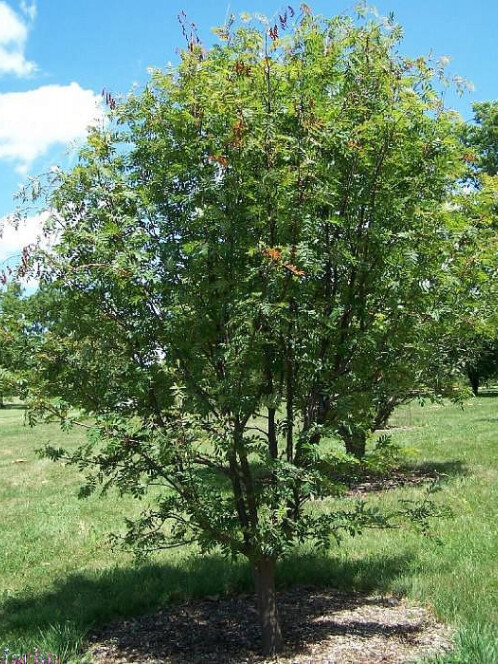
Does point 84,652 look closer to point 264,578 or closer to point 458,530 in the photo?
point 264,578

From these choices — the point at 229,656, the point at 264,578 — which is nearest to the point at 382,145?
the point at 264,578

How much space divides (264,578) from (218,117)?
3448 millimetres

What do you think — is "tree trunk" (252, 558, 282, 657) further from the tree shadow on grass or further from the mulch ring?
the tree shadow on grass

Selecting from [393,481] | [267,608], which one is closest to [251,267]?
[267,608]

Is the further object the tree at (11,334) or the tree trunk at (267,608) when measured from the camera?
the tree trunk at (267,608)

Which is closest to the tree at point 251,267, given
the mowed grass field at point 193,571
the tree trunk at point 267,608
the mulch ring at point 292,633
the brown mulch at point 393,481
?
the tree trunk at point 267,608

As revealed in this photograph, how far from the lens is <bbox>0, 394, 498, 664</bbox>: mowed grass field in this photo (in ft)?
17.6

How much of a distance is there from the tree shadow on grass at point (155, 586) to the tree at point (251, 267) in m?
1.60

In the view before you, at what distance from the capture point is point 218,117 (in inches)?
172

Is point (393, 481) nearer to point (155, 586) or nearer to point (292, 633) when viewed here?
point (155, 586)

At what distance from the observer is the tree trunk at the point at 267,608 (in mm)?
4965

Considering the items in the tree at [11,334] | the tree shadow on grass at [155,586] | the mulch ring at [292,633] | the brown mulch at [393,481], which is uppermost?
the tree at [11,334]

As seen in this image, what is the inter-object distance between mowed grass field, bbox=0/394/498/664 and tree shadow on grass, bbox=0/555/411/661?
1cm

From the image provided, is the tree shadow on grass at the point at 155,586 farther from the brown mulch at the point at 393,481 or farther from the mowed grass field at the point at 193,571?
the brown mulch at the point at 393,481
